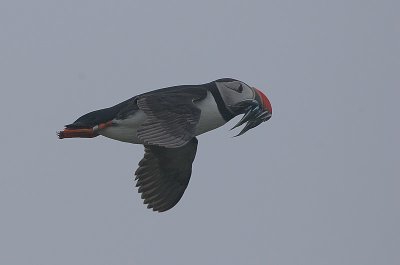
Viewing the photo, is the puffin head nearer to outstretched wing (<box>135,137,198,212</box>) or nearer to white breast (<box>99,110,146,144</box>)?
outstretched wing (<box>135,137,198,212</box>)

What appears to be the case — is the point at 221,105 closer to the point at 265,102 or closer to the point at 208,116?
the point at 208,116

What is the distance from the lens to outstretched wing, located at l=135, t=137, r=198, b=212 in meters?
18.0

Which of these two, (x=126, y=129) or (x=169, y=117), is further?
(x=126, y=129)

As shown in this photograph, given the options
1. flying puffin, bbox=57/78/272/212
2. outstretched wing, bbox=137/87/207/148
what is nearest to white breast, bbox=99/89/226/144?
flying puffin, bbox=57/78/272/212

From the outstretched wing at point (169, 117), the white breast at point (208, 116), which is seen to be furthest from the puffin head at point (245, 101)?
the outstretched wing at point (169, 117)

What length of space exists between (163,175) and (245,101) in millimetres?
1347

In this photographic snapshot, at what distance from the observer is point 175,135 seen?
15938 millimetres

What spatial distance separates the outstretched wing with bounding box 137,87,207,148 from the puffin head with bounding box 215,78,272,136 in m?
0.54

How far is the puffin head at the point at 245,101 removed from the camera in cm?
1772

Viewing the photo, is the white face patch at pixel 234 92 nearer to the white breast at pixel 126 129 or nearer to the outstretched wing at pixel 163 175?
the outstretched wing at pixel 163 175

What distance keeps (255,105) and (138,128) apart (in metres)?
1.57

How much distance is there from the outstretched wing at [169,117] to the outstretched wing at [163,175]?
114 centimetres

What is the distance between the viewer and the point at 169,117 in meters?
16.3

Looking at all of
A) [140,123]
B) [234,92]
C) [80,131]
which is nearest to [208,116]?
[234,92]
